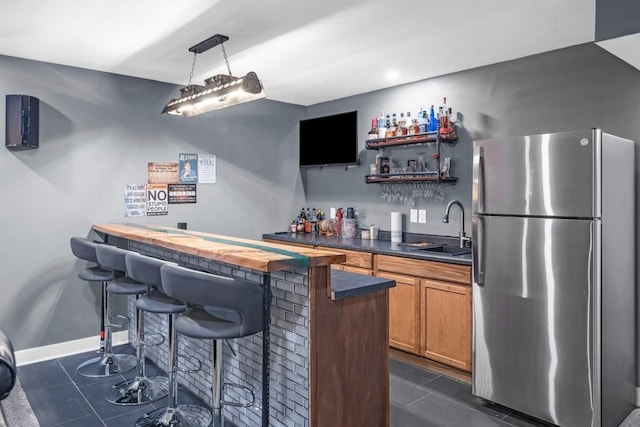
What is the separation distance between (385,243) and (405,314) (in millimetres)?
837

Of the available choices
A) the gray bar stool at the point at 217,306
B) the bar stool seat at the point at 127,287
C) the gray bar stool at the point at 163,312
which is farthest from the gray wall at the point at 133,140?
the gray bar stool at the point at 217,306

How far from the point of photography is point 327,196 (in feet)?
17.0

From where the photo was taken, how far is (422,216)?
4176 mm

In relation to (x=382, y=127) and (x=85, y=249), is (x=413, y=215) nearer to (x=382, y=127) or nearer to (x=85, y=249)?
(x=382, y=127)

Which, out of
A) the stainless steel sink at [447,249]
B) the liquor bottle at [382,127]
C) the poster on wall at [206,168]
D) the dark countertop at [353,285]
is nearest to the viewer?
the dark countertop at [353,285]

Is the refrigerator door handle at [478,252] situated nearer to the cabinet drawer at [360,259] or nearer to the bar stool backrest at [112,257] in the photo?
the cabinet drawer at [360,259]

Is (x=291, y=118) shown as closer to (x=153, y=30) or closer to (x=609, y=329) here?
(x=153, y=30)

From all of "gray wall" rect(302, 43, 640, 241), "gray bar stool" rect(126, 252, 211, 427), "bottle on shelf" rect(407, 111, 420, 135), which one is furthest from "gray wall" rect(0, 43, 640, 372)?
"gray bar stool" rect(126, 252, 211, 427)

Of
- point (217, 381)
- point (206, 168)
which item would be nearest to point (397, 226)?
point (206, 168)

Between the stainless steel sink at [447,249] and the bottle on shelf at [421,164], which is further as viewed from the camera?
the bottle on shelf at [421,164]

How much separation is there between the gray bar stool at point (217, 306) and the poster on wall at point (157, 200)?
7.10 ft

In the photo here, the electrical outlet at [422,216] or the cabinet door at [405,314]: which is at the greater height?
the electrical outlet at [422,216]

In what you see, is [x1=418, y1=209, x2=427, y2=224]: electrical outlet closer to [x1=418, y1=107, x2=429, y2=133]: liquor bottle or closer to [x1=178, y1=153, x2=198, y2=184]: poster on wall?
[x1=418, y1=107, x2=429, y2=133]: liquor bottle

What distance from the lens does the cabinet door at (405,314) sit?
138 inches
